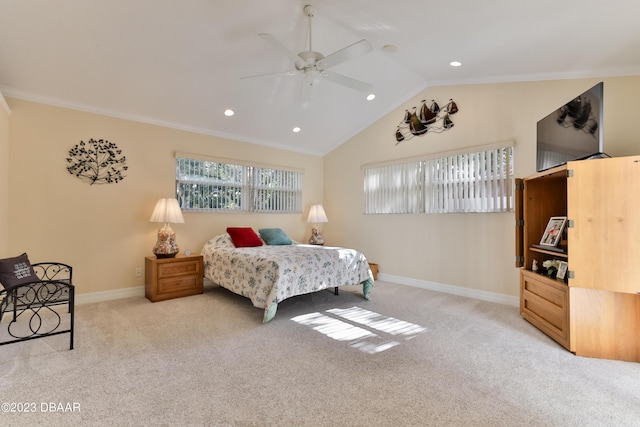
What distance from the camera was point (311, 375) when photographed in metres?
2.22

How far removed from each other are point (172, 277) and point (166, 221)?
78 centimetres

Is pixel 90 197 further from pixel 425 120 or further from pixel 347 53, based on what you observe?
pixel 425 120

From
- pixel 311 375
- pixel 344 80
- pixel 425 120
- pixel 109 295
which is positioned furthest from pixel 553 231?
pixel 109 295

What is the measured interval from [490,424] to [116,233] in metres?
4.62

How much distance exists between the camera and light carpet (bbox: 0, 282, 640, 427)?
1.78 metres

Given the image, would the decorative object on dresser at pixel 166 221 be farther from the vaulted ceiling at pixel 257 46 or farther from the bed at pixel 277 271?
the vaulted ceiling at pixel 257 46

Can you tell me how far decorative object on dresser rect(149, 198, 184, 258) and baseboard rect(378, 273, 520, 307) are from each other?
3490 millimetres

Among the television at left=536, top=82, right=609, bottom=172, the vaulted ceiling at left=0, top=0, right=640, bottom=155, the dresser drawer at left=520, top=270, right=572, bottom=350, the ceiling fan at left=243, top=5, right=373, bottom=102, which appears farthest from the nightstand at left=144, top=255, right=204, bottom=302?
the television at left=536, top=82, right=609, bottom=172

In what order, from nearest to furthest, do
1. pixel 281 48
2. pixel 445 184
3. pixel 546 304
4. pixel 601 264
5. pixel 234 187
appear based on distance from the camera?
pixel 601 264, pixel 281 48, pixel 546 304, pixel 445 184, pixel 234 187

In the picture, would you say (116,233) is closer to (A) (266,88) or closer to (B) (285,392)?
(A) (266,88)

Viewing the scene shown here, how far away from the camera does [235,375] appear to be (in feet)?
7.29

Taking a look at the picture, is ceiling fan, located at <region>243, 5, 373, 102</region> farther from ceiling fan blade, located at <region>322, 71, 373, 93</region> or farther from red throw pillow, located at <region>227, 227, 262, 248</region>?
red throw pillow, located at <region>227, 227, 262, 248</region>

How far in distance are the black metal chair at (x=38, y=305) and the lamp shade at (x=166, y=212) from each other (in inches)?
47.7

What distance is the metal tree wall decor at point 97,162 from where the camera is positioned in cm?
396
